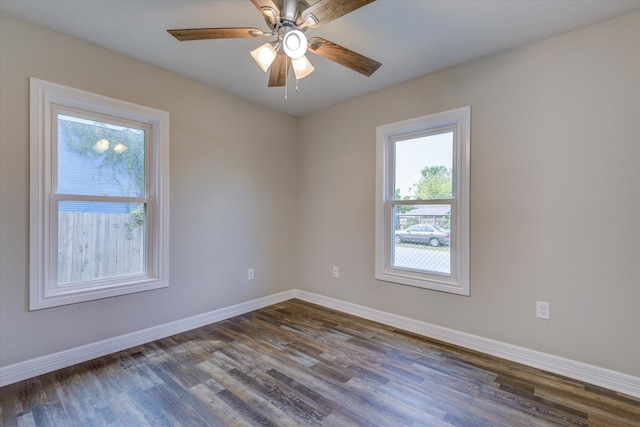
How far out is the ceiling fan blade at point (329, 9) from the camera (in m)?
1.43

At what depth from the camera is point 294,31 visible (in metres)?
1.56

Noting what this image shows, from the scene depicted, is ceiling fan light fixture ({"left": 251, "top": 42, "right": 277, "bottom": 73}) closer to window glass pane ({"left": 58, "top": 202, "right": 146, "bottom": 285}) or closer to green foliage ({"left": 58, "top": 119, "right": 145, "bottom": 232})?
green foliage ({"left": 58, "top": 119, "right": 145, "bottom": 232})

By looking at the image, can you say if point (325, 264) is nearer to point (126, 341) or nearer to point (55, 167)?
point (126, 341)

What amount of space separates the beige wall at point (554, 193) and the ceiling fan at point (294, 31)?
48.9 inches

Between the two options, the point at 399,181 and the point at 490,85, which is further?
the point at 399,181

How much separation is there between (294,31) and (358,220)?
2147 mm

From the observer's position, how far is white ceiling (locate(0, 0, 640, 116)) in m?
1.87

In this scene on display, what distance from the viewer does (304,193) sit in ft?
12.9

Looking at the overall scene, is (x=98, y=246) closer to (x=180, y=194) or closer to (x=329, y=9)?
(x=180, y=194)

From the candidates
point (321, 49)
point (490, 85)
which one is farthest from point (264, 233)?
point (490, 85)

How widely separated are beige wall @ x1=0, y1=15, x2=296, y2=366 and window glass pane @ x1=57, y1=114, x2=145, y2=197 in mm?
253

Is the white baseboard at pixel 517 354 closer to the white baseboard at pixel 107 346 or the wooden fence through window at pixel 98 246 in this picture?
the white baseboard at pixel 107 346

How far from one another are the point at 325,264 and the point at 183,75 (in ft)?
8.40

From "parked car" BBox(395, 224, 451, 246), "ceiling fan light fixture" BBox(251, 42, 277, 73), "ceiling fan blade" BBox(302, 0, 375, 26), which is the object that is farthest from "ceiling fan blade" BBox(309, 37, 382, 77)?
"parked car" BBox(395, 224, 451, 246)
